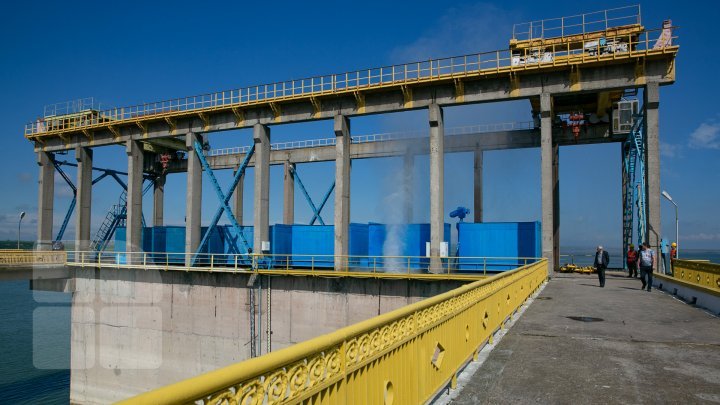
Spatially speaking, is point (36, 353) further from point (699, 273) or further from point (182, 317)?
point (699, 273)

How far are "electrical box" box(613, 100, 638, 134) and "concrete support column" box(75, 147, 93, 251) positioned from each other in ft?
138

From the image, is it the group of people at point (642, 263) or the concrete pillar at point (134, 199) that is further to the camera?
the concrete pillar at point (134, 199)

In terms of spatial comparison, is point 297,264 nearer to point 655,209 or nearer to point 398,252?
point 398,252

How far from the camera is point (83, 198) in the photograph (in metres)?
40.4

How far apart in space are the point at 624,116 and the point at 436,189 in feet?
45.5

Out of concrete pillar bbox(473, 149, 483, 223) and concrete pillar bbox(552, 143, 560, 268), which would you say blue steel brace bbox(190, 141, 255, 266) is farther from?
concrete pillar bbox(552, 143, 560, 268)

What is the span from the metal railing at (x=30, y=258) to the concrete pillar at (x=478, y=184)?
99.8ft

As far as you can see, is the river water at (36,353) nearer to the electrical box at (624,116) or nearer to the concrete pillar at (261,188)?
the electrical box at (624,116)

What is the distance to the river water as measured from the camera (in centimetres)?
2786

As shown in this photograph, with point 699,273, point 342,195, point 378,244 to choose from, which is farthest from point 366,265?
point 699,273

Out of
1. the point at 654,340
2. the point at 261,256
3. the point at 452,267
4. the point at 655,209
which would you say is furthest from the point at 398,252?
the point at 654,340

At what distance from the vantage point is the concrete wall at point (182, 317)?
78.8 feet

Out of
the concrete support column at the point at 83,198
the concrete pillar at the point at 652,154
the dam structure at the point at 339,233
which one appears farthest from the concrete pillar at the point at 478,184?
the concrete support column at the point at 83,198

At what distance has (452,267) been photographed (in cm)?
2741
